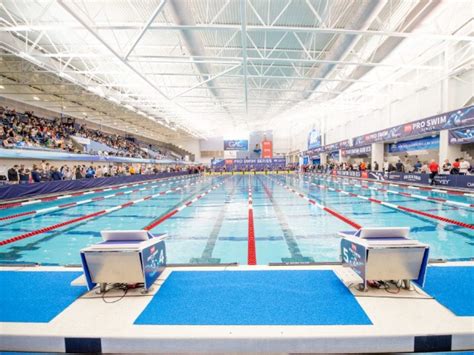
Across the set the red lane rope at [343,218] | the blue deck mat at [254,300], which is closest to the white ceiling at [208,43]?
the red lane rope at [343,218]

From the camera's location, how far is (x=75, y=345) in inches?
75.9

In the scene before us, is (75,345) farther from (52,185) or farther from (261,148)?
(261,148)

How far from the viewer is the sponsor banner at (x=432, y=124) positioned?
11.4 meters

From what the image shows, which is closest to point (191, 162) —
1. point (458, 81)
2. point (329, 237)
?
point (458, 81)

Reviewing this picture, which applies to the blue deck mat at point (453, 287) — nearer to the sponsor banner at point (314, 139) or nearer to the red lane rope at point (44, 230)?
the red lane rope at point (44, 230)

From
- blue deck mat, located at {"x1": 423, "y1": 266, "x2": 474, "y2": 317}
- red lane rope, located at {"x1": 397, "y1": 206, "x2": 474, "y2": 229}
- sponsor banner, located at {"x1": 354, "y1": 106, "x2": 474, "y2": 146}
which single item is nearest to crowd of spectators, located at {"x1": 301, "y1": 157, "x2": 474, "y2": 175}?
sponsor banner, located at {"x1": 354, "y1": 106, "x2": 474, "y2": 146}

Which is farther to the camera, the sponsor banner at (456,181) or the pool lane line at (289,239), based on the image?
the sponsor banner at (456,181)

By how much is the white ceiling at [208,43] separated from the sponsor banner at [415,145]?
347 centimetres

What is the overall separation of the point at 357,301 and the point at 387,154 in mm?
20303

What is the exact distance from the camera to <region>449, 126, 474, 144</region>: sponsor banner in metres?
11.5

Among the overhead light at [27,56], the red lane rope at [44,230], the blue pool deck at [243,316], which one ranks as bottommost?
the red lane rope at [44,230]

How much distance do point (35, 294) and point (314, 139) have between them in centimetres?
3328

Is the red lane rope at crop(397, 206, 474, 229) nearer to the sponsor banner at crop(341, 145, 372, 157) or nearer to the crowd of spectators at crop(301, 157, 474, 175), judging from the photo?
the crowd of spectators at crop(301, 157, 474, 175)

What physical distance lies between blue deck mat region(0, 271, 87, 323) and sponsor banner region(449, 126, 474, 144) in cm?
1454
